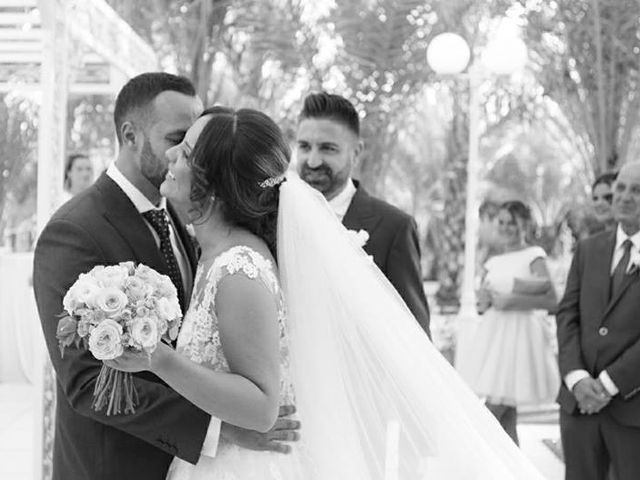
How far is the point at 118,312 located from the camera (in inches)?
82.0

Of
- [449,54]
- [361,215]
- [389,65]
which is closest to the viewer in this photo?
[361,215]

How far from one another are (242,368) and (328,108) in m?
2.07

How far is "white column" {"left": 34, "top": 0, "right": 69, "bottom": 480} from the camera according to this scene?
5715 mm

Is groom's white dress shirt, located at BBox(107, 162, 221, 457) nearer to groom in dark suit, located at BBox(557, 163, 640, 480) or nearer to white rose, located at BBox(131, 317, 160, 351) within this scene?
white rose, located at BBox(131, 317, 160, 351)

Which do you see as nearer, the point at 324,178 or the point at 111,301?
the point at 111,301

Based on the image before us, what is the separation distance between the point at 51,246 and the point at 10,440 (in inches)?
226

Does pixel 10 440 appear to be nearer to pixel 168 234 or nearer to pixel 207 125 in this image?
pixel 168 234

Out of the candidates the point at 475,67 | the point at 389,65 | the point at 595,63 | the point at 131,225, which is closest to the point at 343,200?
the point at 131,225

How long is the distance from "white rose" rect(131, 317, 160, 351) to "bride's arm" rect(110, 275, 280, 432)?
147 mm

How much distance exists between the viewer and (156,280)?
2.19 m

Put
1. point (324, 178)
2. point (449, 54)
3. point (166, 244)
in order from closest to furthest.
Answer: point (166, 244) < point (324, 178) < point (449, 54)

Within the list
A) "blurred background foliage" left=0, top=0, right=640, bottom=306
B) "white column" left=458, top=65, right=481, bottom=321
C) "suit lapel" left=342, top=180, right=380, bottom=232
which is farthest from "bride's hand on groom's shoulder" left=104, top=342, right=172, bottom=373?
"blurred background foliage" left=0, top=0, right=640, bottom=306

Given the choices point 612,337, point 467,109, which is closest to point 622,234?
point 612,337

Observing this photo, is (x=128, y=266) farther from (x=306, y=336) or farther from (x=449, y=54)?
(x=449, y=54)
